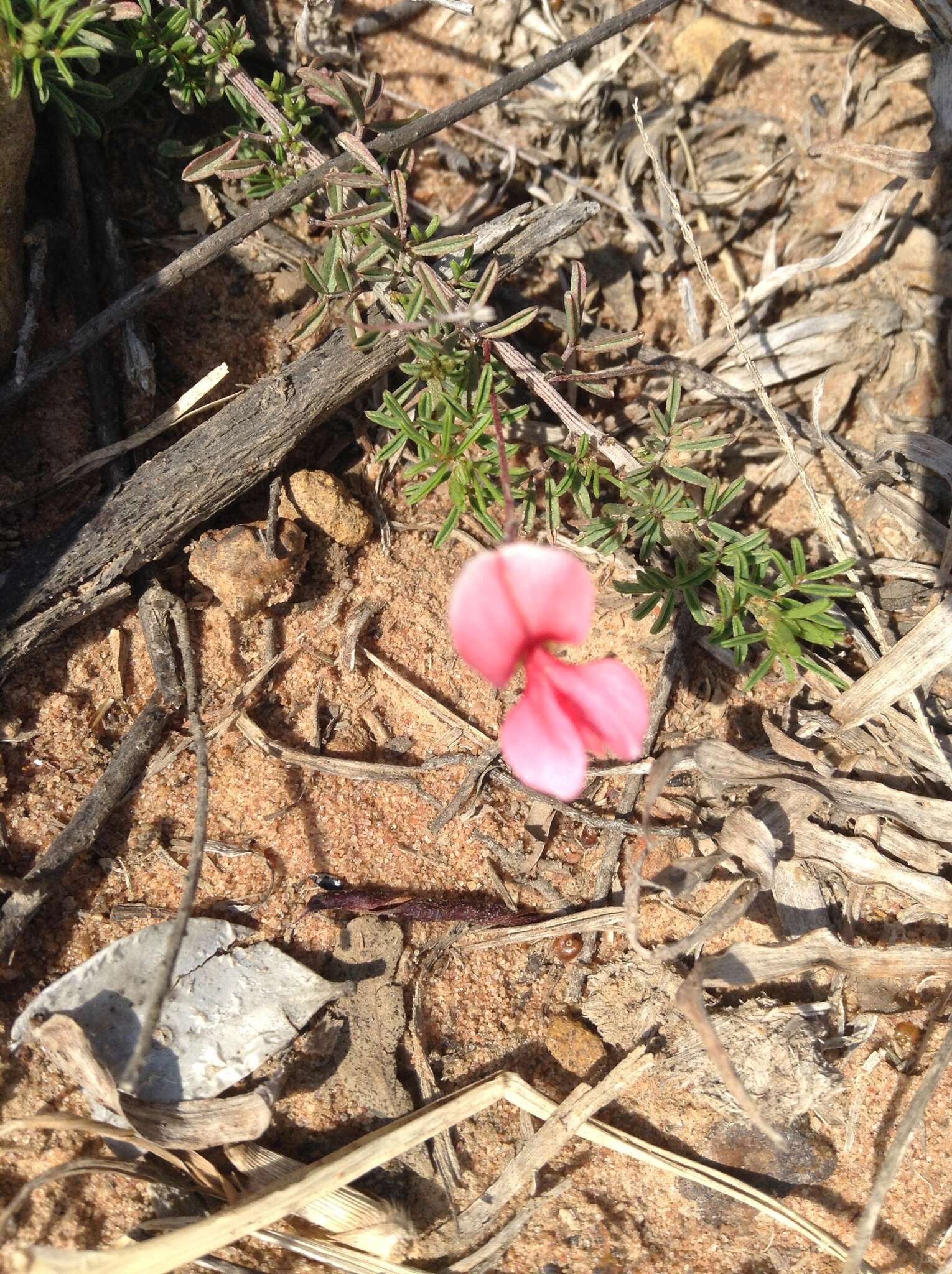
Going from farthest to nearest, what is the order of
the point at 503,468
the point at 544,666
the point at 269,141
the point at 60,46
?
the point at 269,141
the point at 60,46
the point at 503,468
the point at 544,666

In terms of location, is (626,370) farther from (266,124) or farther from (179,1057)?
(179,1057)

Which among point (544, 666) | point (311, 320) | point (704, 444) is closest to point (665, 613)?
point (704, 444)

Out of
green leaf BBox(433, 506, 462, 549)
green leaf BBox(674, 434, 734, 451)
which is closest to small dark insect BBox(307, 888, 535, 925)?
green leaf BBox(433, 506, 462, 549)

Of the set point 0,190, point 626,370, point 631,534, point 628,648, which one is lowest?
point 628,648

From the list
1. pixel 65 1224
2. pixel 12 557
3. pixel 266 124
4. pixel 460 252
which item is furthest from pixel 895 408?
pixel 65 1224

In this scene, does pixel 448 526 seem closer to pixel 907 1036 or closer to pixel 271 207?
pixel 271 207

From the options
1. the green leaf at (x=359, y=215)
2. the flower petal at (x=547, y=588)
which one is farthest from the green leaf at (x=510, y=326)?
the flower petal at (x=547, y=588)
